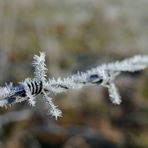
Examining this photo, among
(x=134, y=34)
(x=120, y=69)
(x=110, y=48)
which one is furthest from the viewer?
(x=134, y=34)

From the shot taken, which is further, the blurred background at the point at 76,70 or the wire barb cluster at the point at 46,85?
the blurred background at the point at 76,70

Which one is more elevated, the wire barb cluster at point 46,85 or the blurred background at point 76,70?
the blurred background at point 76,70

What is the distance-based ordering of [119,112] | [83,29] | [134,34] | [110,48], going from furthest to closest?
1. [83,29]
2. [134,34]
3. [110,48]
4. [119,112]

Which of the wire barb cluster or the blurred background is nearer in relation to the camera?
the wire barb cluster

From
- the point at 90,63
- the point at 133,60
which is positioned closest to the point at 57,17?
the point at 90,63

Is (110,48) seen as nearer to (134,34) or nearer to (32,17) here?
(134,34)

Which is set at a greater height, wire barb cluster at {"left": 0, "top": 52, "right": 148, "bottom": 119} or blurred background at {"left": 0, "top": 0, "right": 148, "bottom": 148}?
blurred background at {"left": 0, "top": 0, "right": 148, "bottom": 148}

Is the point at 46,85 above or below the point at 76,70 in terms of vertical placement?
below

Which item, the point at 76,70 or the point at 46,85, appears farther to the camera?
the point at 76,70
